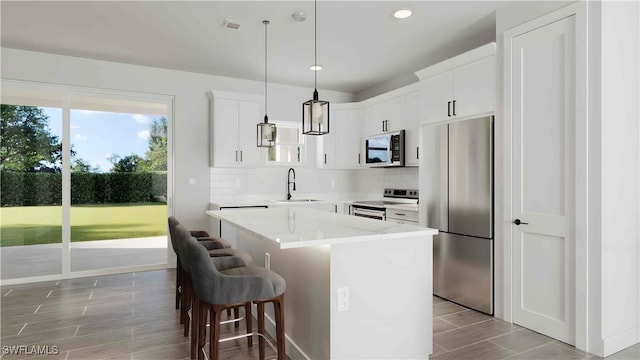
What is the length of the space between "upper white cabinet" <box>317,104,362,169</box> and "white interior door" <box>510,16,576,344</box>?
2.99 m

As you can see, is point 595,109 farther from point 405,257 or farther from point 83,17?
point 83,17

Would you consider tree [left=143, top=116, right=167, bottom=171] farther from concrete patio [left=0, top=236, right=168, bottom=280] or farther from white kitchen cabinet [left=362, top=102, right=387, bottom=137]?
white kitchen cabinet [left=362, top=102, right=387, bottom=137]

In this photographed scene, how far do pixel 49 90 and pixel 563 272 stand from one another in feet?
18.9

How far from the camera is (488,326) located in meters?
3.19

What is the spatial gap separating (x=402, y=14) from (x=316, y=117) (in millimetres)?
1537

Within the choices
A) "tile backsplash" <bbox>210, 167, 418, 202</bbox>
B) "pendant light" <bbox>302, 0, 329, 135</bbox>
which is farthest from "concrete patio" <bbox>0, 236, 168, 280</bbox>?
"pendant light" <bbox>302, 0, 329, 135</bbox>

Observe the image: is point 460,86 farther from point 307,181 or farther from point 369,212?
point 307,181

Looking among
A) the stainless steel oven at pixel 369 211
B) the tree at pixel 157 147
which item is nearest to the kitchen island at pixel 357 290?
the stainless steel oven at pixel 369 211

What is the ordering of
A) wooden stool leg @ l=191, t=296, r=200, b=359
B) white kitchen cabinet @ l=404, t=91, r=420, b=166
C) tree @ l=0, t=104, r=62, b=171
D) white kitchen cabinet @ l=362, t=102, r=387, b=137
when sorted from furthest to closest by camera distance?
white kitchen cabinet @ l=362, t=102, r=387, b=137 < white kitchen cabinet @ l=404, t=91, r=420, b=166 < tree @ l=0, t=104, r=62, b=171 < wooden stool leg @ l=191, t=296, r=200, b=359

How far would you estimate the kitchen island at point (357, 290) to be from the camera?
7.25 ft

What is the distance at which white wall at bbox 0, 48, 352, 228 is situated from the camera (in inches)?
188

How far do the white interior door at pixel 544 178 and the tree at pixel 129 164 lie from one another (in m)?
4.65

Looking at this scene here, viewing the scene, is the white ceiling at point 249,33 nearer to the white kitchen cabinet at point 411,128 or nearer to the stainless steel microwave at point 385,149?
the white kitchen cabinet at point 411,128
